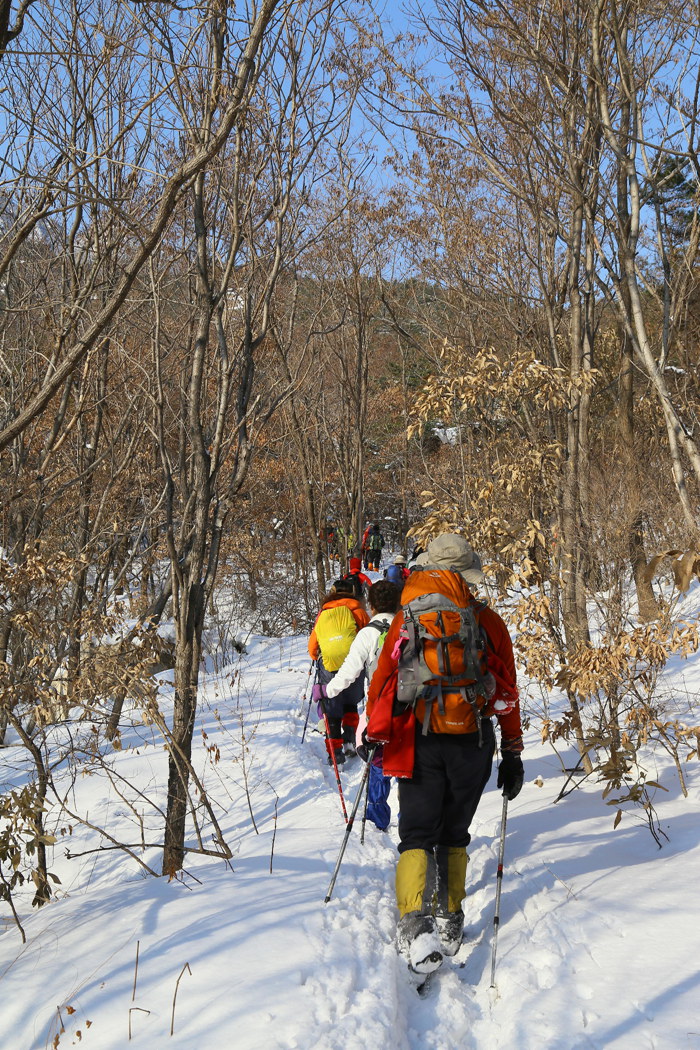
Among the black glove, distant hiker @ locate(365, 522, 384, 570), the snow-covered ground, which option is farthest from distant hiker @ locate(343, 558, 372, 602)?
distant hiker @ locate(365, 522, 384, 570)

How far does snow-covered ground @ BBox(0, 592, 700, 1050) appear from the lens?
2816 mm

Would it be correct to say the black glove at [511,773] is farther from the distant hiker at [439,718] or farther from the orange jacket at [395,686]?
the distant hiker at [439,718]

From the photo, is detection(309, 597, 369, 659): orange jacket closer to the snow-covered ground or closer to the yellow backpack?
the yellow backpack

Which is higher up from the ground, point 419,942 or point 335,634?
point 335,634

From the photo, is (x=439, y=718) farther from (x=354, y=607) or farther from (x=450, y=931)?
(x=354, y=607)

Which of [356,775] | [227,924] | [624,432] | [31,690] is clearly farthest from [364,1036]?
[624,432]

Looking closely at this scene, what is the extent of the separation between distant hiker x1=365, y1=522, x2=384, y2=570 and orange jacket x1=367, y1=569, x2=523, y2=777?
1983 cm

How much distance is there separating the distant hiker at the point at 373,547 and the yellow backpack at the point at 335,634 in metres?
16.8

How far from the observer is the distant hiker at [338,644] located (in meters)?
6.87

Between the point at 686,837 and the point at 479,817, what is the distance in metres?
1.56

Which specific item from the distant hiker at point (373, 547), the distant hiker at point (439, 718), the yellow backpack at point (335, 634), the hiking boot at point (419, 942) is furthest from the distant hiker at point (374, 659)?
the distant hiker at point (373, 547)

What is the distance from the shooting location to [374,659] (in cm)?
548

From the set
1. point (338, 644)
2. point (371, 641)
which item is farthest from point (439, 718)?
point (338, 644)

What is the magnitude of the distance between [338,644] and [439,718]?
3312 mm
